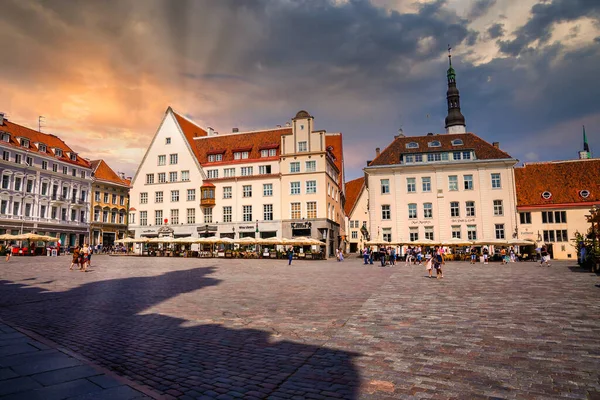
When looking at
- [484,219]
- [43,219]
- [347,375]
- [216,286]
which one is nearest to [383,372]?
[347,375]

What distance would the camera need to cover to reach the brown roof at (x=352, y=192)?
79000 millimetres

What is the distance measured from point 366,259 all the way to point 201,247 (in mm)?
27615

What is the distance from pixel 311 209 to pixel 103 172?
141ft

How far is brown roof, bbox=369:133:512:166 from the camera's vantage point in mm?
50938

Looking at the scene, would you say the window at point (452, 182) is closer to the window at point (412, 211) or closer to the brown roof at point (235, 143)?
the window at point (412, 211)

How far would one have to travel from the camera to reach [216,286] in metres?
17.1

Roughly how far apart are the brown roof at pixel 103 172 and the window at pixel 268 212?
34233mm

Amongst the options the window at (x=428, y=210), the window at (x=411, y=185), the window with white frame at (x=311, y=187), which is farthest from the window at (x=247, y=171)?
the window at (x=428, y=210)

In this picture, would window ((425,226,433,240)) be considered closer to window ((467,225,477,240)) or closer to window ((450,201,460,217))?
window ((450,201,460,217))

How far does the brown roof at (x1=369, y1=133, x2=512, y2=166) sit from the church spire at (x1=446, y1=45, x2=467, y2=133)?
94.5 feet

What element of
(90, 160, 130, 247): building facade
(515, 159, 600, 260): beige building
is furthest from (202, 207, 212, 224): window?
(515, 159, 600, 260): beige building

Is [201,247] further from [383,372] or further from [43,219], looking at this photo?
[383,372]

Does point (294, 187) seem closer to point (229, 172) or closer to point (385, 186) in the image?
point (229, 172)

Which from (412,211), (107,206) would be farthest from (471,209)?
(107,206)
